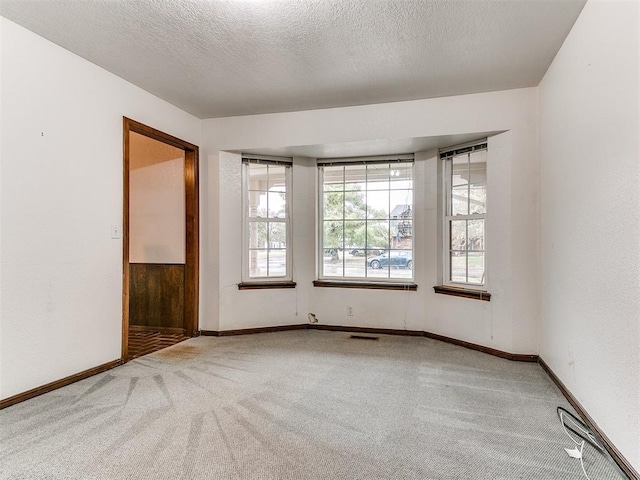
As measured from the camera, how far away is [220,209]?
4516 mm

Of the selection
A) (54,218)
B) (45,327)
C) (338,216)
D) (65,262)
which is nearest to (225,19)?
(54,218)

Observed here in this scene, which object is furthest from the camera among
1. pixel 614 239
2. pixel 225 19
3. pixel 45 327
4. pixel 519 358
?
pixel 519 358

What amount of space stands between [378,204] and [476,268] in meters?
1.42

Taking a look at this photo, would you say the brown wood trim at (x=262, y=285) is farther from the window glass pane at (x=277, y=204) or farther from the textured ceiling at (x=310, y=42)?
the textured ceiling at (x=310, y=42)

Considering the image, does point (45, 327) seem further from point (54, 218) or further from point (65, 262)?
point (54, 218)

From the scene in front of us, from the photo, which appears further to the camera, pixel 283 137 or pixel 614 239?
pixel 283 137

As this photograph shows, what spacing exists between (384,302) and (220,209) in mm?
2287

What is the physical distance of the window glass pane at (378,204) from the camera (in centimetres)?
478

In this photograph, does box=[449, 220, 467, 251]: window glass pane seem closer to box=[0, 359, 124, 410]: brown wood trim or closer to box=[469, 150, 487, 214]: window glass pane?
box=[469, 150, 487, 214]: window glass pane

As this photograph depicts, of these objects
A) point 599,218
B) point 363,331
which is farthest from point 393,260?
point 599,218

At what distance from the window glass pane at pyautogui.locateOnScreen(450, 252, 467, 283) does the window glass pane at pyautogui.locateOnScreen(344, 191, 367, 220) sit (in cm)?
122

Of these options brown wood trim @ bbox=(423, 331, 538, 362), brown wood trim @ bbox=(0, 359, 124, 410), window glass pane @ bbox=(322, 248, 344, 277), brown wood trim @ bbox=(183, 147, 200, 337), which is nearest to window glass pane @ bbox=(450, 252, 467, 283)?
brown wood trim @ bbox=(423, 331, 538, 362)

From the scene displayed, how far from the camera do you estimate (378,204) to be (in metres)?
4.81

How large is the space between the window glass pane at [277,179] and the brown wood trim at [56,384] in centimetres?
261
